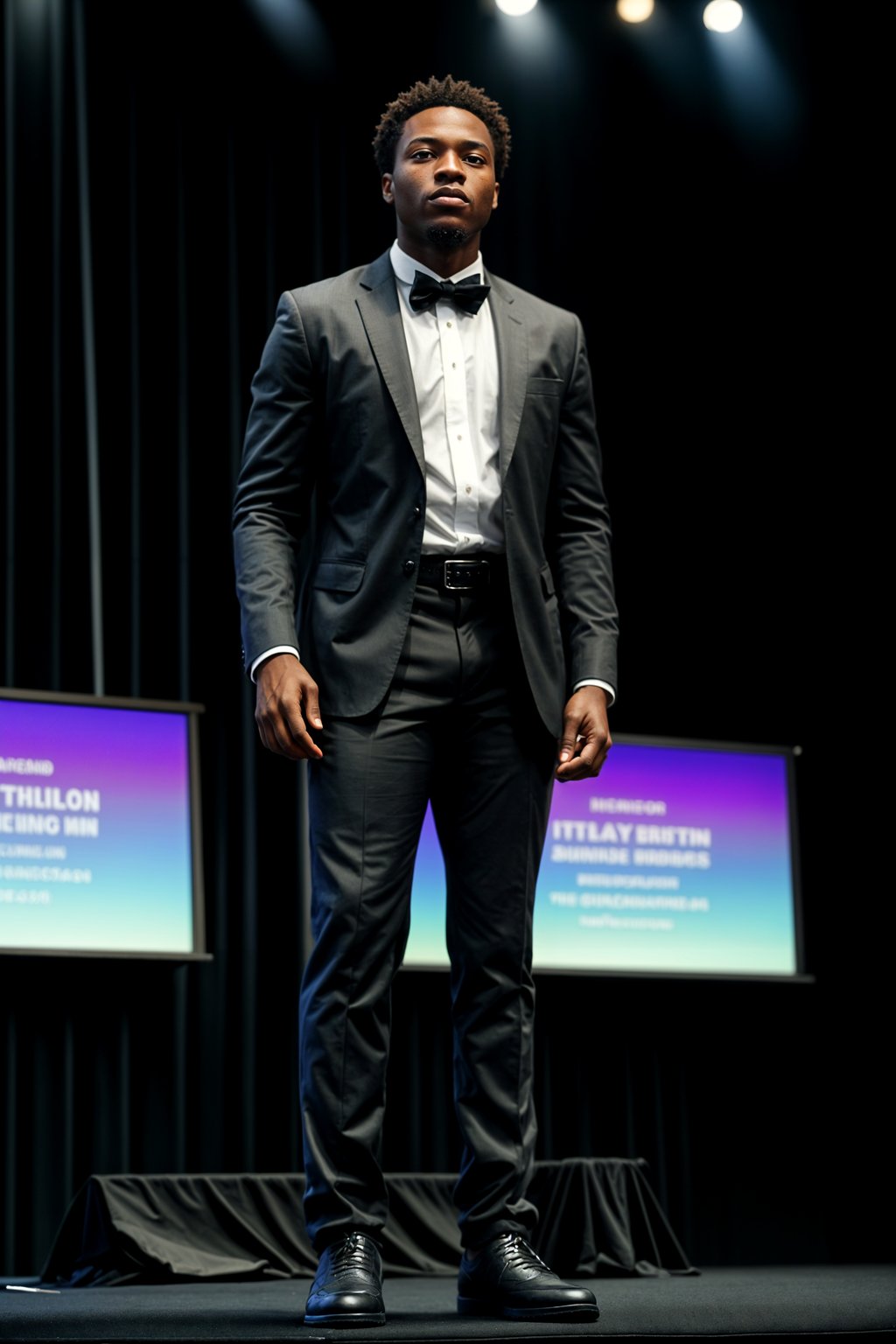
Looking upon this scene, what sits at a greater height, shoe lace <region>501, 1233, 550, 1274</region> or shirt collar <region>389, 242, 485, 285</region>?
shirt collar <region>389, 242, 485, 285</region>

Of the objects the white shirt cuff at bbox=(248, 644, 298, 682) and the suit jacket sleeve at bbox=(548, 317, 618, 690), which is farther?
the suit jacket sleeve at bbox=(548, 317, 618, 690)

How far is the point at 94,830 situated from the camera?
3.97 meters

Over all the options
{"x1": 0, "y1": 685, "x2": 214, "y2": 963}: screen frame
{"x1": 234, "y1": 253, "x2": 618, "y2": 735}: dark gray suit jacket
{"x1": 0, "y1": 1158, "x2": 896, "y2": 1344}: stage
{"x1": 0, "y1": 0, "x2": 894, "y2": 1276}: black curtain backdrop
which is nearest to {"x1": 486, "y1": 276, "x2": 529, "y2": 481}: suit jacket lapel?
{"x1": 234, "y1": 253, "x2": 618, "y2": 735}: dark gray suit jacket

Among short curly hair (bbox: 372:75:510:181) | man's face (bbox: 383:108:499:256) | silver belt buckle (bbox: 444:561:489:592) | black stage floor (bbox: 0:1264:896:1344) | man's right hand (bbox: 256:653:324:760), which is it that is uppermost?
short curly hair (bbox: 372:75:510:181)

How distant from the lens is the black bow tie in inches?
87.1

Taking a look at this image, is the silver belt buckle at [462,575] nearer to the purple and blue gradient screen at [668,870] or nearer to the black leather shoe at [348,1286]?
the black leather shoe at [348,1286]

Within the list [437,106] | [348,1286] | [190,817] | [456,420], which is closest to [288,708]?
[456,420]

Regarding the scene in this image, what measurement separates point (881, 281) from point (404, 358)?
3.09 meters

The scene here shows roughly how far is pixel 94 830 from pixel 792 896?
1.92 metres

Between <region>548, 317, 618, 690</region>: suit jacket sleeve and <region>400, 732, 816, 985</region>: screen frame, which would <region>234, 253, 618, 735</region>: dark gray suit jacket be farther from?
<region>400, 732, 816, 985</region>: screen frame

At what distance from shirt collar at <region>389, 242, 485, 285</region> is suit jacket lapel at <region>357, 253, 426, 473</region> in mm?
25

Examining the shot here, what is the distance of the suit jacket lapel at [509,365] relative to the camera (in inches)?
85.4

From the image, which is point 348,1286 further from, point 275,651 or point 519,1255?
point 275,651

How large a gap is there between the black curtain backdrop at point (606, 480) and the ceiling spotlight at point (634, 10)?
0.04 meters
